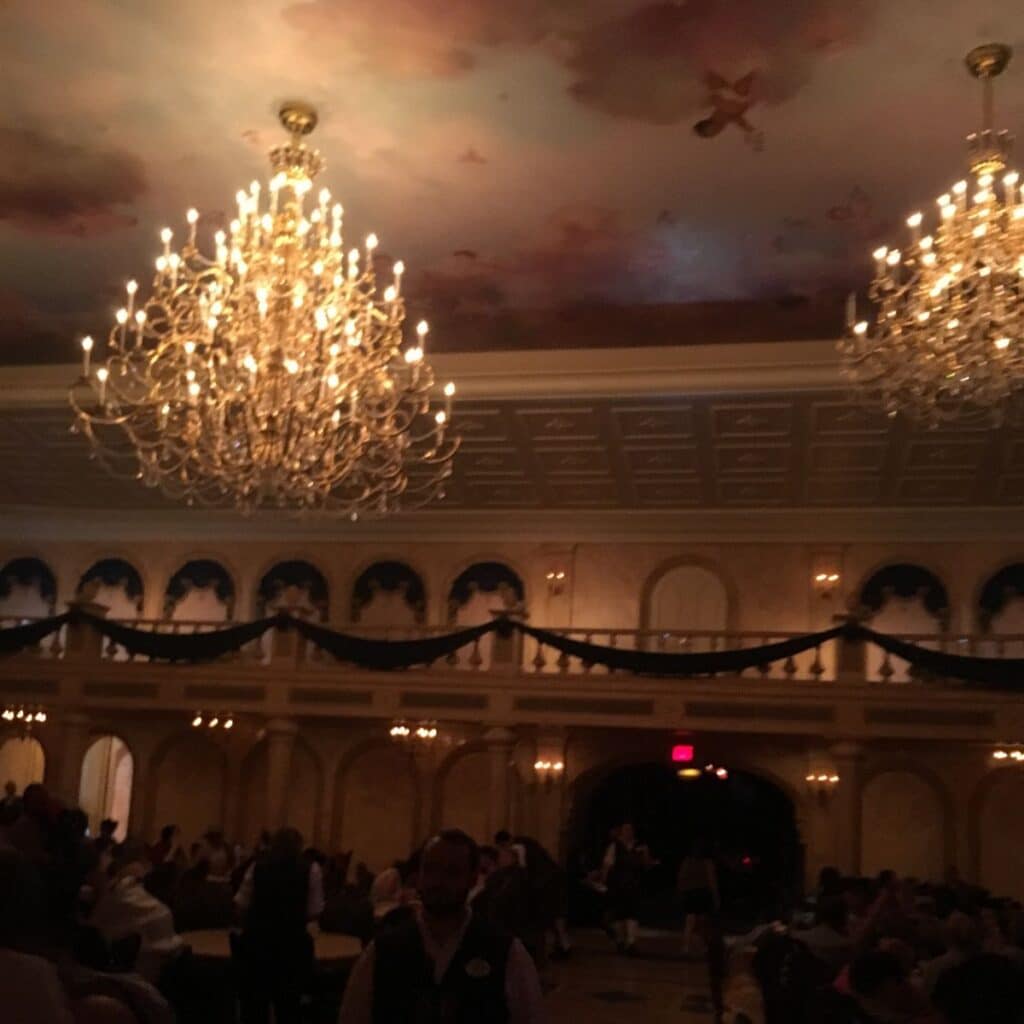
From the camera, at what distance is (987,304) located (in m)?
8.30

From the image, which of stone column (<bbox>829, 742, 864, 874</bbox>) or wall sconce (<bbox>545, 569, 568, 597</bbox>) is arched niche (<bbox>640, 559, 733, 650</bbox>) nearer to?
wall sconce (<bbox>545, 569, 568, 597</bbox>)

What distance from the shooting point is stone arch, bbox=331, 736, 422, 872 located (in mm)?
17828

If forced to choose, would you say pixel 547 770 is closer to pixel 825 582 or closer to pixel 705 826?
pixel 825 582

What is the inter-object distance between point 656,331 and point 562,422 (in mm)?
2201

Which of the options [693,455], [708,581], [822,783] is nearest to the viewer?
[822,783]

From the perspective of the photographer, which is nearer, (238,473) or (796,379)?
(238,473)

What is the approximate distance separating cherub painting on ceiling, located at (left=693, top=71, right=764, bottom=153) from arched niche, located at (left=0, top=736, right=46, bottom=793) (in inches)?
660

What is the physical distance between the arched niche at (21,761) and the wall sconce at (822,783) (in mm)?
13202

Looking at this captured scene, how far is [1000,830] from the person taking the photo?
15961mm

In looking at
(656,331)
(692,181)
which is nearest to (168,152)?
(692,181)

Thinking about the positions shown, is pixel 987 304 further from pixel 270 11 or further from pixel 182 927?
pixel 182 927

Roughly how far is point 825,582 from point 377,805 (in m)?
7.15

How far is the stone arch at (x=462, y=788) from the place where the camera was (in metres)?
17.6

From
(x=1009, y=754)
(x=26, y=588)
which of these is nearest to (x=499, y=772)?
(x=1009, y=754)
